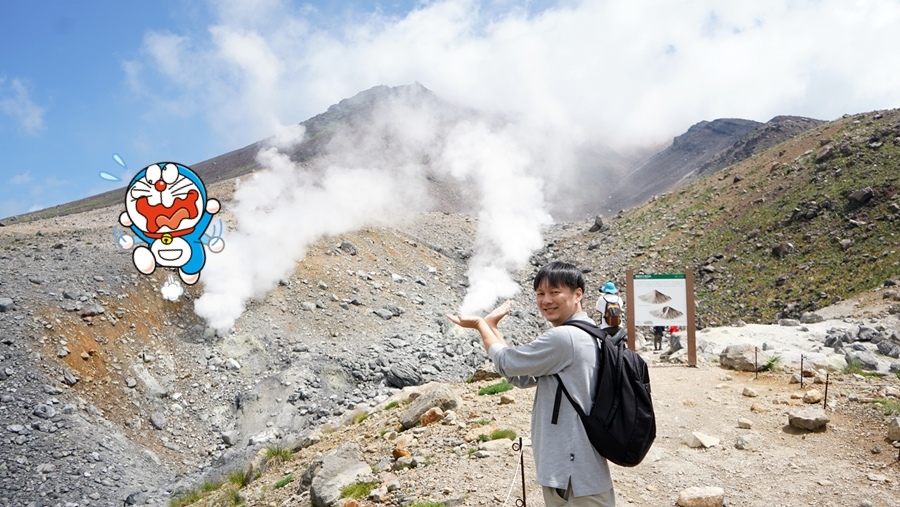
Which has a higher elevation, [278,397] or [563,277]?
[563,277]

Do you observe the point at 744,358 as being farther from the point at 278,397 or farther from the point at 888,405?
the point at 278,397

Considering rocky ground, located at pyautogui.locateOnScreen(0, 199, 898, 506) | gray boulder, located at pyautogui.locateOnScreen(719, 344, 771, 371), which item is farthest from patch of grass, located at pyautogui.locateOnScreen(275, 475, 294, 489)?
gray boulder, located at pyautogui.locateOnScreen(719, 344, 771, 371)

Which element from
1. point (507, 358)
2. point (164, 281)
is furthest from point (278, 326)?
point (507, 358)

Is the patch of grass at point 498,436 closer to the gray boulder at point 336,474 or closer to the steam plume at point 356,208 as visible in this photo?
the gray boulder at point 336,474

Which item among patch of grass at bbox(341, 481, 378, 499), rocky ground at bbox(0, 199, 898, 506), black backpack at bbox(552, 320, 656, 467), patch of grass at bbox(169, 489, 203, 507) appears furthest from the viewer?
patch of grass at bbox(169, 489, 203, 507)

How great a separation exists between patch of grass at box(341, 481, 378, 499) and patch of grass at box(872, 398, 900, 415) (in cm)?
603

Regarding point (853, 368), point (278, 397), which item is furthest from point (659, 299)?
point (278, 397)

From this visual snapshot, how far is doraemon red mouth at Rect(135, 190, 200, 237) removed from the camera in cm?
870

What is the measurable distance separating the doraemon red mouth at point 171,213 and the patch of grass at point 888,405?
31.6 ft

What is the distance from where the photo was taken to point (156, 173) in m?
8.59

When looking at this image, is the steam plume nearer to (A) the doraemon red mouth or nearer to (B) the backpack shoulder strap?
(A) the doraemon red mouth

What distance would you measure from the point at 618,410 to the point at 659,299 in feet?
30.8

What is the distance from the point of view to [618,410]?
269cm

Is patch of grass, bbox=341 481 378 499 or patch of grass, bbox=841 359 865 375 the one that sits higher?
patch of grass, bbox=841 359 865 375
